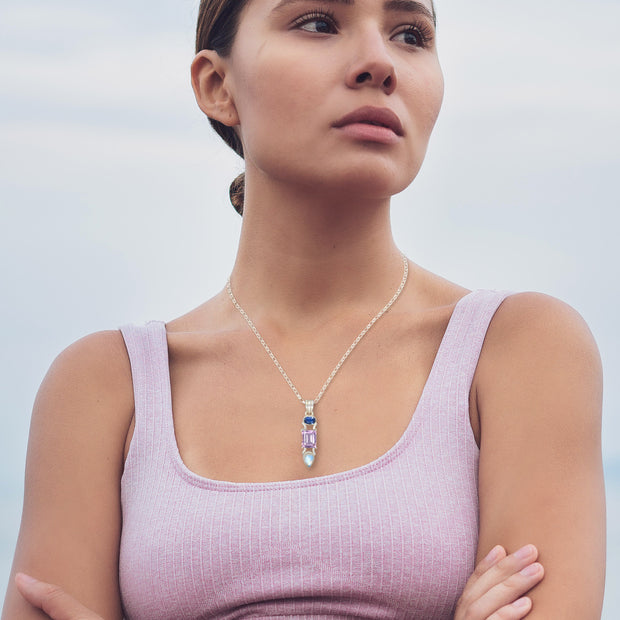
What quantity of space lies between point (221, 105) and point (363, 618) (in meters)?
1.20

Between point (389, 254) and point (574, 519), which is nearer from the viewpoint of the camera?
point (574, 519)

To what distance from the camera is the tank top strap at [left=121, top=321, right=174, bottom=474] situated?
7.82 feet

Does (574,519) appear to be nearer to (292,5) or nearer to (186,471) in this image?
(186,471)

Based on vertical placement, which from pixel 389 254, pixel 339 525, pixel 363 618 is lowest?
pixel 363 618

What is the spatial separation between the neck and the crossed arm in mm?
317

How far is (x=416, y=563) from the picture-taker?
2.08 meters

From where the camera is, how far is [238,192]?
2.82 m

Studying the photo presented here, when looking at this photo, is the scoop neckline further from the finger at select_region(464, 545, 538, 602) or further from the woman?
the finger at select_region(464, 545, 538, 602)

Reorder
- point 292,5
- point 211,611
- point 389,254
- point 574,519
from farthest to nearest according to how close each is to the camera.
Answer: point 389,254 → point 292,5 → point 211,611 → point 574,519

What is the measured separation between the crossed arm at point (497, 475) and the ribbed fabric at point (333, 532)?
0.06 metres

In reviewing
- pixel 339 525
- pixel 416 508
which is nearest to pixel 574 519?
pixel 416 508

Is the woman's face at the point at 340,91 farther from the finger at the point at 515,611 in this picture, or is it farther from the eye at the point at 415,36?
the finger at the point at 515,611

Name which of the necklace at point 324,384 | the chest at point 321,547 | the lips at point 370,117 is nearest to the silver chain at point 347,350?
the necklace at point 324,384

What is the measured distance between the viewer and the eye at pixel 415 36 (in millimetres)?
2389
